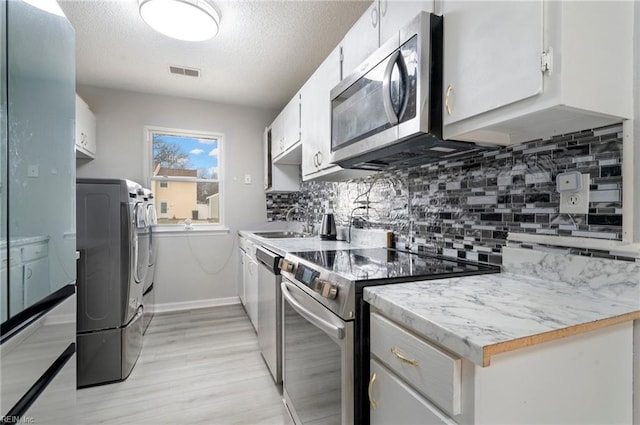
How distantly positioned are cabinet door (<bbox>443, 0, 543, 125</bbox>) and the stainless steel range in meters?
0.62

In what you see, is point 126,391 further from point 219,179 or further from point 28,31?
point 219,179

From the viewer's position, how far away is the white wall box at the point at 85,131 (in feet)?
9.27

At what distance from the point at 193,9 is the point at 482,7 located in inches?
65.6

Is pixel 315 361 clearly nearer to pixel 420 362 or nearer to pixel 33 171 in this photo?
pixel 420 362

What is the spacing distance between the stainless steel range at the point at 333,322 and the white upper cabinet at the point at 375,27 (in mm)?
971

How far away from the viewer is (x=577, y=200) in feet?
3.28

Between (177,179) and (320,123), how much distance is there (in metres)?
2.33

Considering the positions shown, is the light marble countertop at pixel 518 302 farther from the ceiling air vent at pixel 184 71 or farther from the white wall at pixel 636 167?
the ceiling air vent at pixel 184 71

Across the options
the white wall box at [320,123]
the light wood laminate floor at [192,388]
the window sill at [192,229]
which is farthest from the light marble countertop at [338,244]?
the window sill at [192,229]

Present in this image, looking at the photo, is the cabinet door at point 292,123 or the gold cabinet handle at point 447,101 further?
the cabinet door at point 292,123

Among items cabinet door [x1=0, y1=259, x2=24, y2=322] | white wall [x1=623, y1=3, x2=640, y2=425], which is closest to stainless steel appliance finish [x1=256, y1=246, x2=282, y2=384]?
cabinet door [x1=0, y1=259, x2=24, y2=322]

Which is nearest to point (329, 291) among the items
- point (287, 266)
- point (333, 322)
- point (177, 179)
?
point (333, 322)

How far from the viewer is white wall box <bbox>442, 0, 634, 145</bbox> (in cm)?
77

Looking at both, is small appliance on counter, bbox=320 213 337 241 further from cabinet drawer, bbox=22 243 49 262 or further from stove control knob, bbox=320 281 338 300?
cabinet drawer, bbox=22 243 49 262
